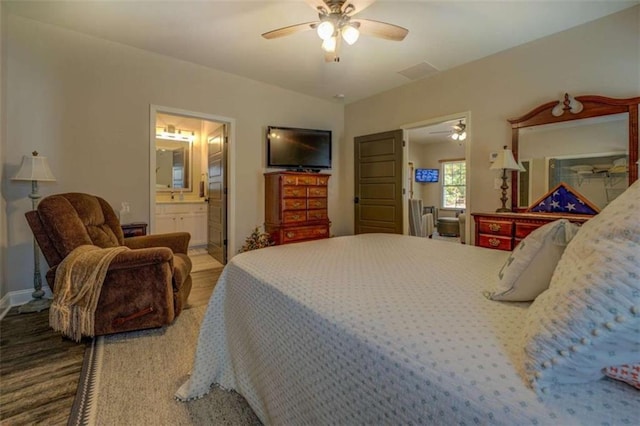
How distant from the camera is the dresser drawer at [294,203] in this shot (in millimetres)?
4112

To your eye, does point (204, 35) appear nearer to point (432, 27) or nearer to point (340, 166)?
point (432, 27)

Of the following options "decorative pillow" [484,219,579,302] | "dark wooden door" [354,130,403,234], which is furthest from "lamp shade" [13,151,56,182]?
"dark wooden door" [354,130,403,234]

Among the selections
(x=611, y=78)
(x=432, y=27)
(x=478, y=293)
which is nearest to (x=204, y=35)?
(x=432, y=27)

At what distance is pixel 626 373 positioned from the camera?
0.55 m

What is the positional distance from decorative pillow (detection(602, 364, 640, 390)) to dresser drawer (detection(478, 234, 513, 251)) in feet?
8.53

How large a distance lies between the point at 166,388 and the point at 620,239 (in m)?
1.98

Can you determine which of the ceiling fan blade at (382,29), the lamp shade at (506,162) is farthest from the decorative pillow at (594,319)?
the lamp shade at (506,162)

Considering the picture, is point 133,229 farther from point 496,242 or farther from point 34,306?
point 496,242

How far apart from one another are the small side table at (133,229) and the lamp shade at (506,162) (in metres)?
3.90

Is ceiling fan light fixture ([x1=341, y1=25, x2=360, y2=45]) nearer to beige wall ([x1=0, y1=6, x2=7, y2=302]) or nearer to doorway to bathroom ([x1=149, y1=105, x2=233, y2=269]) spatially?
doorway to bathroom ([x1=149, y1=105, x2=233, y2=269])

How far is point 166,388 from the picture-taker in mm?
1579

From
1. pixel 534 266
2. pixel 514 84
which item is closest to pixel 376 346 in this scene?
pixel 534 266

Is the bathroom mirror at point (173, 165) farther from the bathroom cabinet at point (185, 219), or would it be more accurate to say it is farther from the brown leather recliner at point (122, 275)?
the brown leather recliner at point (122, 275)

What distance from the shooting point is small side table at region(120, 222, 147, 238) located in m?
3.06
